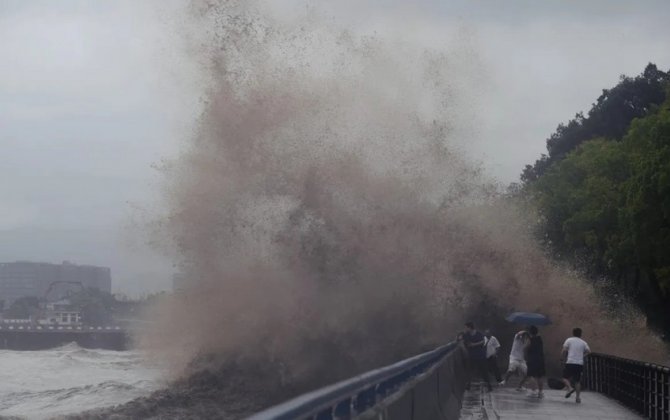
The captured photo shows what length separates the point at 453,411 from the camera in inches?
791

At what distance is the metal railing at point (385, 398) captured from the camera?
627 cm

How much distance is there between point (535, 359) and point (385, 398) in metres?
17.7

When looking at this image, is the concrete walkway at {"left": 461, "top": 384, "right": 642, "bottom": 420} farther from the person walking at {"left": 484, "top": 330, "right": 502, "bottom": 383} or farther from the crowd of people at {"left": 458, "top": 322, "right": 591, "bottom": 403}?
the person walking at {"left": 484, "top": 330, "right": 502, "bottom": 383}

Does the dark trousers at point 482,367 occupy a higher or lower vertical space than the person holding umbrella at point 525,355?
lower

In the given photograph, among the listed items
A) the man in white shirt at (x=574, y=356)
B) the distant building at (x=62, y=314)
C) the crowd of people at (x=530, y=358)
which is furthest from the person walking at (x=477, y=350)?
the distant building at (x=62, y=314)

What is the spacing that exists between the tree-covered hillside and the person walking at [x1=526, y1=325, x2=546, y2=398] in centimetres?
2065

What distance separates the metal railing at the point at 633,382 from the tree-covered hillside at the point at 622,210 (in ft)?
53.2

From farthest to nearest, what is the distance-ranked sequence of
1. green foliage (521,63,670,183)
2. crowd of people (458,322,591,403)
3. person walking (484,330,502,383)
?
green foliage (521,63,670,183), person walking (484,330,502,383), crowd of people (458,322,591,403)

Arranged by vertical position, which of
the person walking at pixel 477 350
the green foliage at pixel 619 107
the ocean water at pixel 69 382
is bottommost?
the ocean water at pixel 69 382

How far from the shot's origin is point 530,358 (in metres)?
27.8

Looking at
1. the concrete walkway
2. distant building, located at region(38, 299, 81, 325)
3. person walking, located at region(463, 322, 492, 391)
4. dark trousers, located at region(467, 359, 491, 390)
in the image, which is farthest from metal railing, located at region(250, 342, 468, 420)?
distant building, located at region(38, 299, 81, 325)

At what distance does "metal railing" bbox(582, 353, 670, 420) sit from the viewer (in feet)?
62.0

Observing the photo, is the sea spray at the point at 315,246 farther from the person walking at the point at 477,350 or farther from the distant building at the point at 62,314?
the distant building at the point at 62,314

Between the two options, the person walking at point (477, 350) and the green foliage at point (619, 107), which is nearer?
the person walking at point (477, 350)
